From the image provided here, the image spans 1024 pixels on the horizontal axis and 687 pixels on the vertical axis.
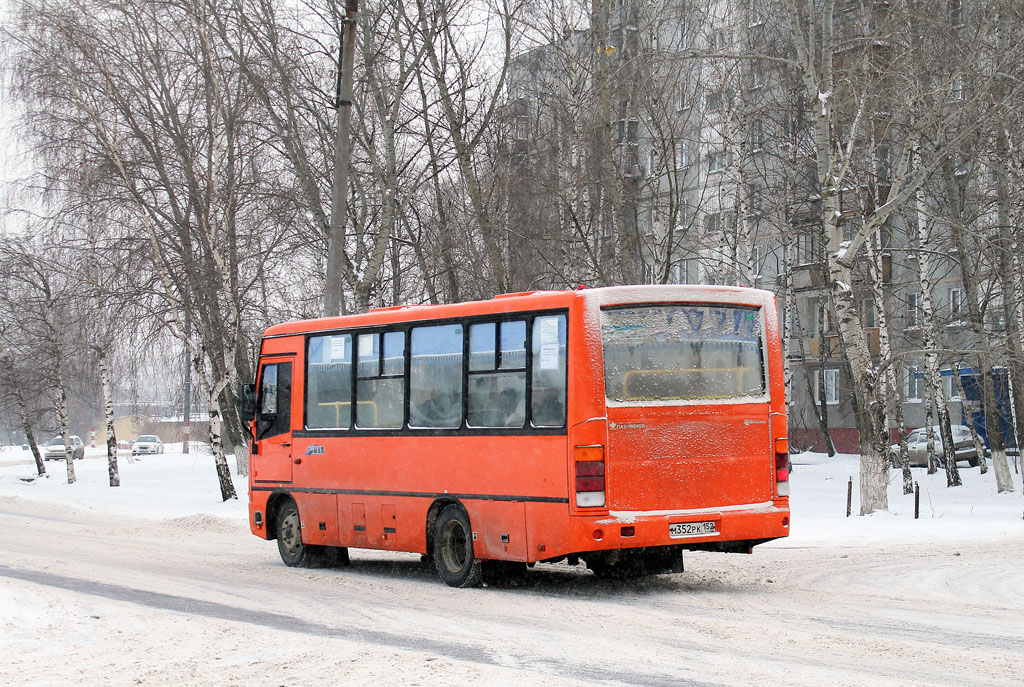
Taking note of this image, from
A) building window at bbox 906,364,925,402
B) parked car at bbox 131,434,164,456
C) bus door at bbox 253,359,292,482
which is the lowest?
bus door at bbox 253,359,292,482

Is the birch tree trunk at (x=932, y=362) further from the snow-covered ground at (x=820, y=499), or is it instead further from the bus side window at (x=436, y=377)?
the bus side window at (x=436, y=377)

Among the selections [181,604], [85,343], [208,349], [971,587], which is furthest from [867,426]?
[85,343]

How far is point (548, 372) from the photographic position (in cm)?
1300

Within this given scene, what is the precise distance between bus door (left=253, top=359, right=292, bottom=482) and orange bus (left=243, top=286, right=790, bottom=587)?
6.44 ft

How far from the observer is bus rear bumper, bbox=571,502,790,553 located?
1247 centimetres

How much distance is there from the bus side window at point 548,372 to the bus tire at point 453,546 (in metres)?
1.62

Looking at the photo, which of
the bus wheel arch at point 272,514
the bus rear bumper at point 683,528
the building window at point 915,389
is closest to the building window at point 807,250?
the building window at point 915,389

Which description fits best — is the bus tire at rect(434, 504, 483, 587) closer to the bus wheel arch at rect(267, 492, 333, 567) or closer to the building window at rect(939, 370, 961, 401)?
the bus wheel arch at rect(267, 492, 333, 567)

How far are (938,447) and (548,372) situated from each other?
4078 centimetres

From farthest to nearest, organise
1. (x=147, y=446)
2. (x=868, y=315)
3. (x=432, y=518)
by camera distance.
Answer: (x=147, y=446) → (x=868, y=315) → (x=432, y=518)

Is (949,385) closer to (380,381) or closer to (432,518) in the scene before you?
(380,381)

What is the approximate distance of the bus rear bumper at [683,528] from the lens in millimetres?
12469

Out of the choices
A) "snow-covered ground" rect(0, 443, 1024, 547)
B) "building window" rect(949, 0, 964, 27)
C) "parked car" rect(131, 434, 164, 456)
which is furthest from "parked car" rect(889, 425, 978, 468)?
"parked car" rect(131, 434, 164, 456)

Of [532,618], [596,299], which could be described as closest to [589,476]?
[596,299]
